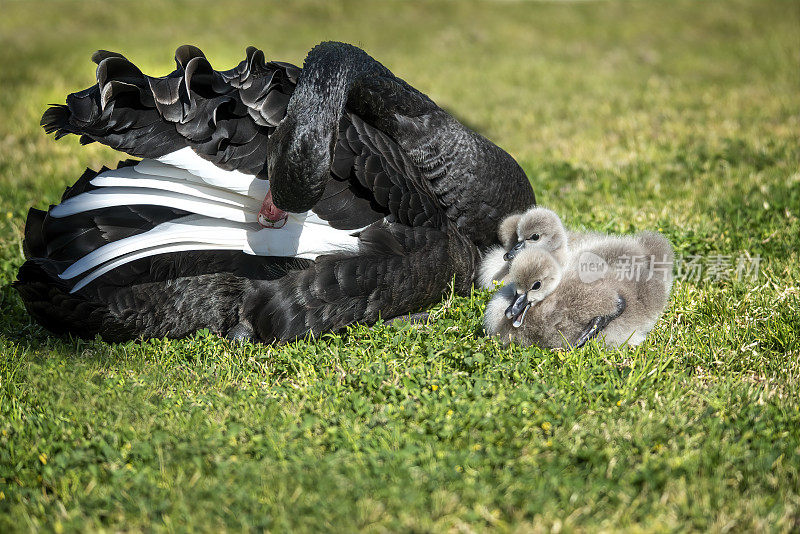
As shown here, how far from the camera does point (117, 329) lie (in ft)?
13.0

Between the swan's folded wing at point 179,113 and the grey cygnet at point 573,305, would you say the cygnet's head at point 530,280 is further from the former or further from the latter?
the swan's folded wing at point 179,113

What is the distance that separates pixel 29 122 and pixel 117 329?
5.97m

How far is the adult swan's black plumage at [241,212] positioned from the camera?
3.64 m

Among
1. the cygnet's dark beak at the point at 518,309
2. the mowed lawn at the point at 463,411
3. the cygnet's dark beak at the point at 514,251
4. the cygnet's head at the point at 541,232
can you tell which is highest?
the cygnet's head at the point at 541,232

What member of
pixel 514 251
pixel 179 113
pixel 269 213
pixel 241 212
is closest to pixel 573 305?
pixel 514 251

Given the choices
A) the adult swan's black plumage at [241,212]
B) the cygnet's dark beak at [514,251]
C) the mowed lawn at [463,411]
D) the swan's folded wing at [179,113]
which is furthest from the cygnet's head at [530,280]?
the swan's folded wing at [179,113]

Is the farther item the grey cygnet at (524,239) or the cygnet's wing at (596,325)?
the grey cygnet at (524,239)

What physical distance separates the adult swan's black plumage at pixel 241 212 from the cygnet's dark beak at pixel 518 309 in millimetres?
568

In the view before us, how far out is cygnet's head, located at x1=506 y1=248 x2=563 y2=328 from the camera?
3.76 metres

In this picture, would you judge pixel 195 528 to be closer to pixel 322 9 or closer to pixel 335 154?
pixel 335 154

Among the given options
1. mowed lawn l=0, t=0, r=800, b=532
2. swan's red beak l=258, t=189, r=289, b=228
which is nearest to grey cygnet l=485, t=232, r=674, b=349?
mowed lawn l=0, t=0, r=800, b=532

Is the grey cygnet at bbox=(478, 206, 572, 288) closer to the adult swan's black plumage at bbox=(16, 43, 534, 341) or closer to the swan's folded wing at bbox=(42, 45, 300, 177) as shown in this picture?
the adult swan's black plumage at bbox=(16, 43, 534, 341)

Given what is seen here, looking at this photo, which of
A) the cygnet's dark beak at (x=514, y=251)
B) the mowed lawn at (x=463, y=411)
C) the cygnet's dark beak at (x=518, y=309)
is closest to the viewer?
the mowed lawn at (x=463, y=411)

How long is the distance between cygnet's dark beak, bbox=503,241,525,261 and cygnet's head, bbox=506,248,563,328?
328 mm
